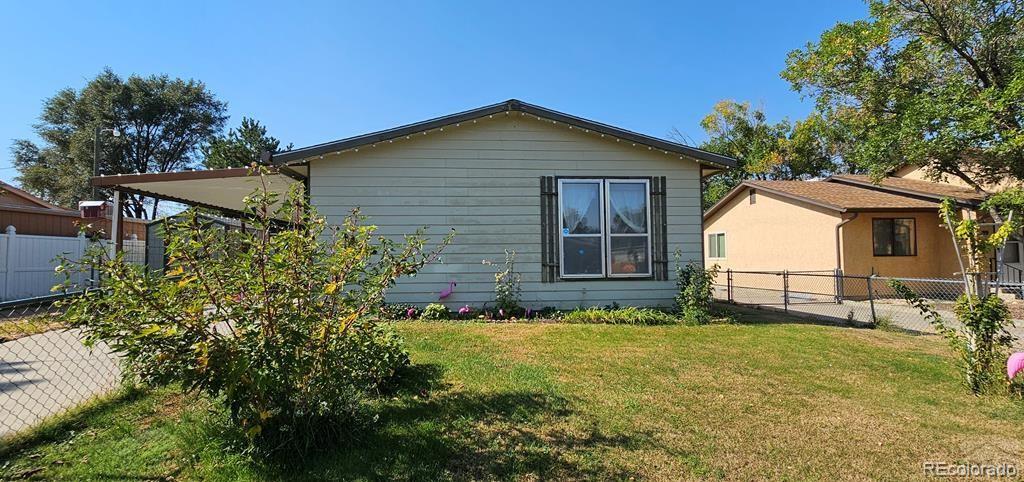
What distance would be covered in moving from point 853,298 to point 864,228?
7.40 ft

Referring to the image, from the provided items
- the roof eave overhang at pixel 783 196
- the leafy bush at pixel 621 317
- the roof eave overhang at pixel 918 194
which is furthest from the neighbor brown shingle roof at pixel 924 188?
the leafy bush at pixel 621 317

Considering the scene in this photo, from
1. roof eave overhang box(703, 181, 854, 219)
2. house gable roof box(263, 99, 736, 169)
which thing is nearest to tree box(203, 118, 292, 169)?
house gable roof box(263, 99, 736, 169)

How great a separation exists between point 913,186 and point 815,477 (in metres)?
17.2

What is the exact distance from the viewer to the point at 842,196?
14977mm

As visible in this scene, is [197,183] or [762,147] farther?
[762,147]

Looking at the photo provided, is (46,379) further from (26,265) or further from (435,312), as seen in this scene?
(26,265)

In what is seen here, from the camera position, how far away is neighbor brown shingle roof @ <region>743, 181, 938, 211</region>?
13.8 metres

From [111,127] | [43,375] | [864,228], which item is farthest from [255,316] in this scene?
[111,127]

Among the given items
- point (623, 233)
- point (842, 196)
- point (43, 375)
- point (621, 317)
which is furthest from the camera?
point (842, 196)

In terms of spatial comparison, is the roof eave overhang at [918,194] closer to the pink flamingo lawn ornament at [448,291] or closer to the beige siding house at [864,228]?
the beige siding house at [864,228]

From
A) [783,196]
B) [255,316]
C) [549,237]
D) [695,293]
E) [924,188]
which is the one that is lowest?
[695,293]

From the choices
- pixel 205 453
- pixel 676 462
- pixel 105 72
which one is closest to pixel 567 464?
pixel 676 462

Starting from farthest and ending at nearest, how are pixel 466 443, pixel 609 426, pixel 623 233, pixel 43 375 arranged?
pixel 623 233 < pixel 43 375 < pixel 609 426 < pixel 466 443

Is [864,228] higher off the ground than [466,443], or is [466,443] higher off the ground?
[864,228]
